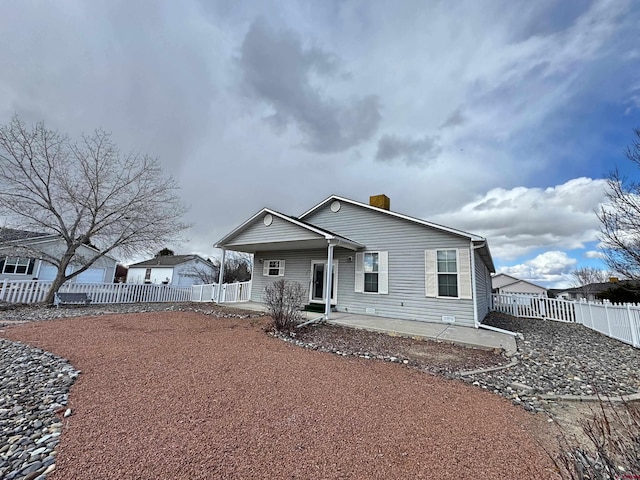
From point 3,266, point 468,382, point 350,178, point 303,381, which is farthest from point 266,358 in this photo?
point 3,266

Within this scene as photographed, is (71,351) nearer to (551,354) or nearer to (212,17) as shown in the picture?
(551,354)

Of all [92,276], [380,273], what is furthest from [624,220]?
[92,276]

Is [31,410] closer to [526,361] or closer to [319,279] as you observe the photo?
[526,361]

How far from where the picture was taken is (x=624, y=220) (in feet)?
26.2

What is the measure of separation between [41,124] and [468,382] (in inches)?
691

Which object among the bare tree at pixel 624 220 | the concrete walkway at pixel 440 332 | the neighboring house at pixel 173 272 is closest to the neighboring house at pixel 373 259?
the concrete walkway at pixel 440 332

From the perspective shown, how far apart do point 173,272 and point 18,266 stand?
1183 centimetres

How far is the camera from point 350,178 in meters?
14.9

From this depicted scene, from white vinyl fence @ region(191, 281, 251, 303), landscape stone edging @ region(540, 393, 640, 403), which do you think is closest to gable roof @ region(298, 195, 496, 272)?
white vinyl fence @ region(191, 281, 251, 303)

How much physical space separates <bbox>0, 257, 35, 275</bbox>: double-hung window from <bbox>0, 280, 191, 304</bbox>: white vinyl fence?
7.58 meters

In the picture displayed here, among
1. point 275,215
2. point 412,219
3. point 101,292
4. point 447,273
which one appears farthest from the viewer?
point 101,292

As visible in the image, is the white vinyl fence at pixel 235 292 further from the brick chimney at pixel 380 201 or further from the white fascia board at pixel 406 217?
the brick chimney at pixel 380 201

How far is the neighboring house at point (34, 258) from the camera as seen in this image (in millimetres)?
11805

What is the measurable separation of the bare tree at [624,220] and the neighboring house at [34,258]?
20.7 m
